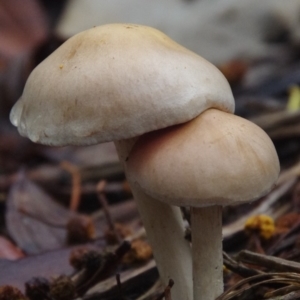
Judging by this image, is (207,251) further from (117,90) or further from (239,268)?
(117,90)

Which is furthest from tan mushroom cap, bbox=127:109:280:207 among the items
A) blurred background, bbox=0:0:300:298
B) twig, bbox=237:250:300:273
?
blurred background, bbox=0:0:300:298

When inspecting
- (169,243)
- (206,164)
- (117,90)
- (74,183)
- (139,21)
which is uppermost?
(117,90)

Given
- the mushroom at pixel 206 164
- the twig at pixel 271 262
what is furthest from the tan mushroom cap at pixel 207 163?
the twig at pixel 271 262

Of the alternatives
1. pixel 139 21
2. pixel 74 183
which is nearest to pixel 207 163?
pixel 74 183

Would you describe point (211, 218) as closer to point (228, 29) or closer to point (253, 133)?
point (253, 133)

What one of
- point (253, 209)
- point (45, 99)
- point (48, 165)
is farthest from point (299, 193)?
point (48, 165)
